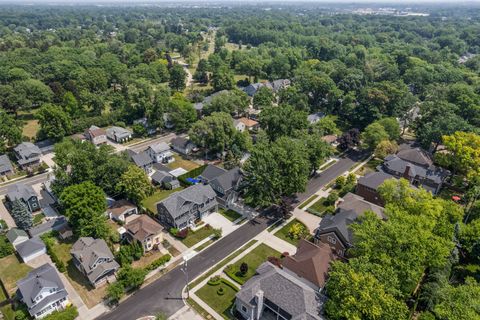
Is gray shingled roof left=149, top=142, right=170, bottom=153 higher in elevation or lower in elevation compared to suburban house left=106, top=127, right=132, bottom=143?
higher

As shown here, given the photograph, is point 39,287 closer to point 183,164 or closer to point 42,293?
point 42,293

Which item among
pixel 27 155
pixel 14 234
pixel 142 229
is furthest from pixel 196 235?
pixel 27 155

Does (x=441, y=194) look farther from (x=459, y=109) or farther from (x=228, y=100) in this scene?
(x=228, y=100)

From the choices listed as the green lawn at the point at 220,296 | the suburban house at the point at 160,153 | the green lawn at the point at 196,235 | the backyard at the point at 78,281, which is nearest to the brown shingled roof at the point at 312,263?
the green lawn at the point at 220,296

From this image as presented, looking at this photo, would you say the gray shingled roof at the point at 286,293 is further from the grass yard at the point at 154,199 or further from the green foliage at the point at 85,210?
the grass yard at the point at 154,199

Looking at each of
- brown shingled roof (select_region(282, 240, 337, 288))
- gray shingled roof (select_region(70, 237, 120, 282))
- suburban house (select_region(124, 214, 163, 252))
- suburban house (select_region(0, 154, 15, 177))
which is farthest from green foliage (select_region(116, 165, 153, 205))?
suburban house (select_region(0, 154, 15, 177))

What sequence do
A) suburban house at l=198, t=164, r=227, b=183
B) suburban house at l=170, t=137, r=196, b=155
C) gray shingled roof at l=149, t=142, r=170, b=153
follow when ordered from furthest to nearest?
suburban house at l=170, t=137, r=196, b=155 → gray shingled roof at l=149, t=142, r=170, b=153 → suburban house at l=198, t=164, r=227, b=183

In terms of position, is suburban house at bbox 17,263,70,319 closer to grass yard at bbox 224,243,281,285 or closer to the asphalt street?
the asphalt street
